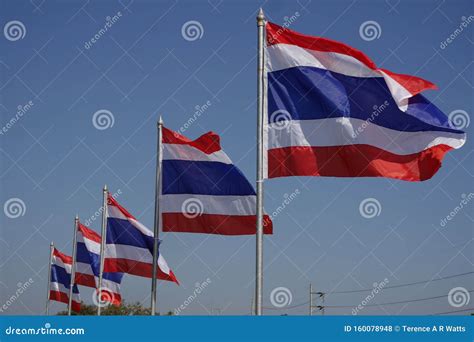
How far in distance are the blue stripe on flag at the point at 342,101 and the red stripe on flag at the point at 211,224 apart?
5.39 metres

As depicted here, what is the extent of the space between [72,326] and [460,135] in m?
7.18

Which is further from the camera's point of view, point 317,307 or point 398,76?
point 317,307

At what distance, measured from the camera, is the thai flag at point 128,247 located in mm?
23922

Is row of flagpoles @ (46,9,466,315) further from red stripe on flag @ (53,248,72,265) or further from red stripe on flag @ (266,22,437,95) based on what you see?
red stripe on flag @ (53,248,72,265)

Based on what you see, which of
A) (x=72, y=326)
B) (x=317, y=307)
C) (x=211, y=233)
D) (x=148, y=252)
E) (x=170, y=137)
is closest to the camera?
(x=72, y=326)

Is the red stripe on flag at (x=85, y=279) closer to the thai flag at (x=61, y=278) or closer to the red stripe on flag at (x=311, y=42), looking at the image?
the thai flag at (x=61, y=278)

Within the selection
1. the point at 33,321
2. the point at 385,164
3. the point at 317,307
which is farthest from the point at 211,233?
the point at 317,307

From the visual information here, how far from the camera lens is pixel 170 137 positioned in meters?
21.1

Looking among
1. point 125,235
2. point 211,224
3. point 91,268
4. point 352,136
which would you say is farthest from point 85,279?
point 352,136

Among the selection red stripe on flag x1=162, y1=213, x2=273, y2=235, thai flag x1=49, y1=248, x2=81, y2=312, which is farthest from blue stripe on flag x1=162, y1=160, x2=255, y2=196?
thai flag x1=49, y1=248, x2=81, y2=312

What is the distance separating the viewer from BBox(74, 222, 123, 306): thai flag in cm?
2945

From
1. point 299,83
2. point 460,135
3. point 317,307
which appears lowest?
point 317,307

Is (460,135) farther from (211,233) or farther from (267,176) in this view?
(211,233)

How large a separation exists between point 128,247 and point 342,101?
12.5m
